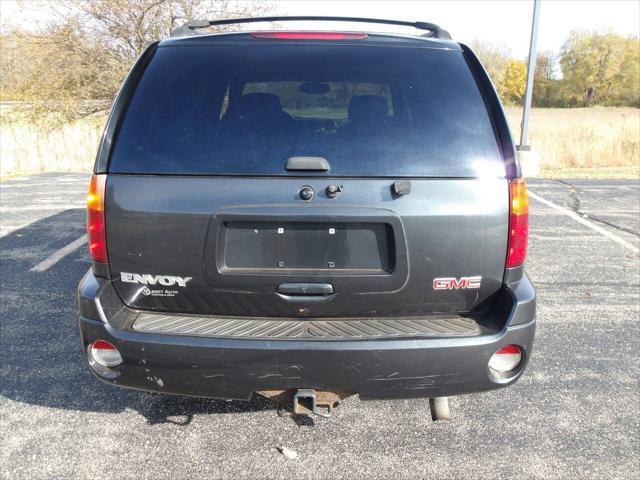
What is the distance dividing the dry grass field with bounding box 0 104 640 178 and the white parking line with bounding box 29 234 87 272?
7987 mm

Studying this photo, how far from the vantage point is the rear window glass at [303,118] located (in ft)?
6.54

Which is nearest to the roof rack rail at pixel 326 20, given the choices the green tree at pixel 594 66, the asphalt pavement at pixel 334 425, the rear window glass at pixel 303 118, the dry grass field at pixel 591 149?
the rear window glass at pixel 303 118

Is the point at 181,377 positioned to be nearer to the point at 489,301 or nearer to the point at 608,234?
the point at 489,301

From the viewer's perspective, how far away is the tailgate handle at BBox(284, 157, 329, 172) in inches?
76.9

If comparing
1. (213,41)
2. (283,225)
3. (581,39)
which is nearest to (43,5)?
(213,41)

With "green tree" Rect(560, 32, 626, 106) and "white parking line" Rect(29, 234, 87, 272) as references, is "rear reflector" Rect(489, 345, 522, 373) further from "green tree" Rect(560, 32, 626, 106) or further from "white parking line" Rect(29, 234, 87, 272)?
"green tree" Rect(560, 32, 626, 106)

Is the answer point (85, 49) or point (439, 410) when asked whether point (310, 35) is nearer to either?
point (439, 410)

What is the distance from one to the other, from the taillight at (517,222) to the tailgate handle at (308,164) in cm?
79

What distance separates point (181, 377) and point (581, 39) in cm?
7188

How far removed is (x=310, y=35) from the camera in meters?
2.32

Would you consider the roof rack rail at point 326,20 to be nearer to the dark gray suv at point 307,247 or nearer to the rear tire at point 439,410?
the dark gray suv at point 307,247

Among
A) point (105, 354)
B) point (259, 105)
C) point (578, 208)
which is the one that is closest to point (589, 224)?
point (578, 208)

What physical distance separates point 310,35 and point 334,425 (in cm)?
201

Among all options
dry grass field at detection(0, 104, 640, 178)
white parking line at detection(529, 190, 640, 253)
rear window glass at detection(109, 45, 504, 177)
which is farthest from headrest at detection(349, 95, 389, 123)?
dry grass field at detection(0, 104, 640, 178)
